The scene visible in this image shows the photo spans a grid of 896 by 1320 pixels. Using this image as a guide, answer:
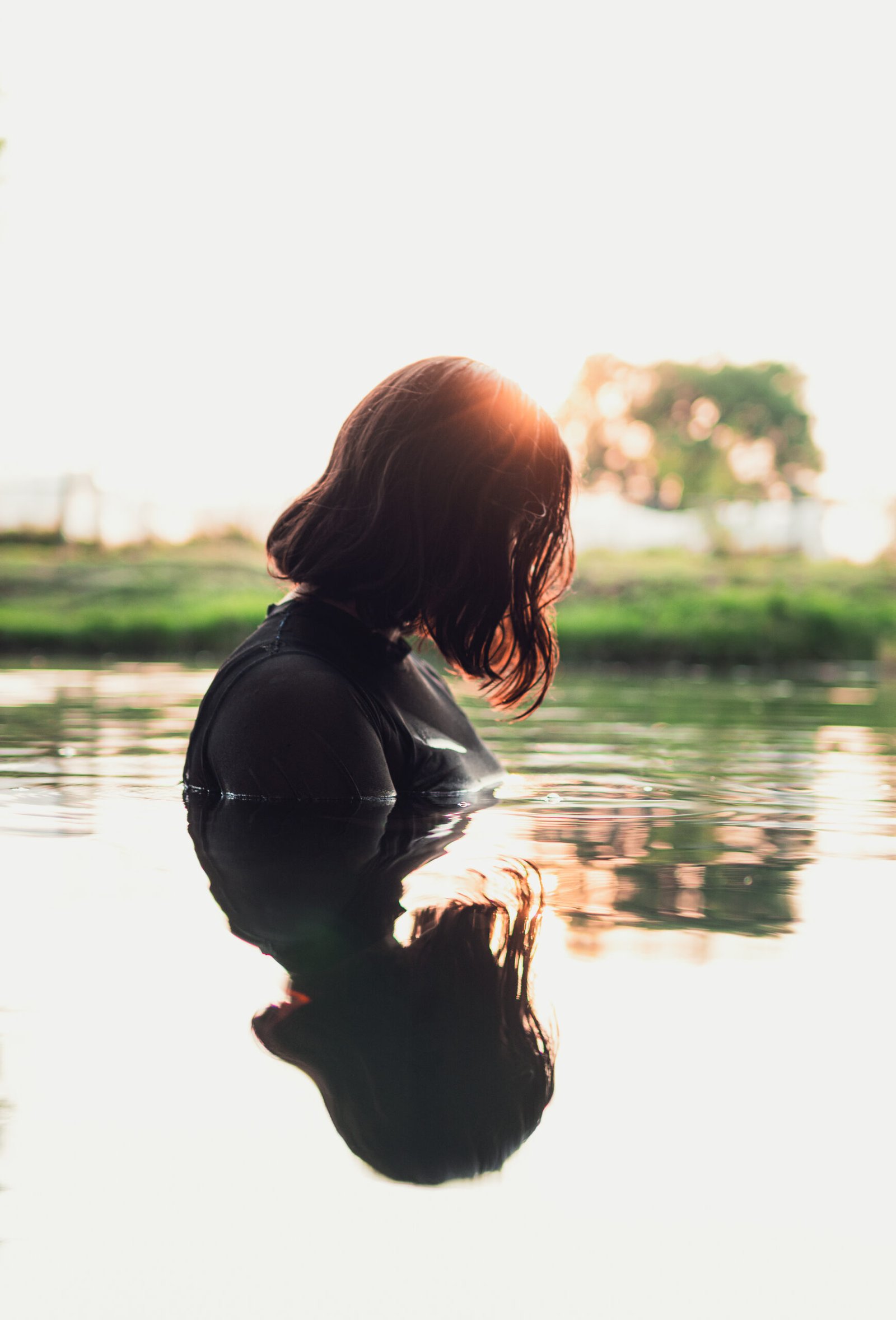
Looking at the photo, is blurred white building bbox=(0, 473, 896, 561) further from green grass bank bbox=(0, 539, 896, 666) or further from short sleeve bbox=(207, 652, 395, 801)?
short sleeve bbox=(207, 652, 395, 801)

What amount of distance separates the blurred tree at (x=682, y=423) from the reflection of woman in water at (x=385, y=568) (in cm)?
3604

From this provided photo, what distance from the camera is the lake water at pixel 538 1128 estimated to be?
935 millimetres

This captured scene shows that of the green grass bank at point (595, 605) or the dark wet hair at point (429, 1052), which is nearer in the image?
the dark wet hair at point (429, 1052)

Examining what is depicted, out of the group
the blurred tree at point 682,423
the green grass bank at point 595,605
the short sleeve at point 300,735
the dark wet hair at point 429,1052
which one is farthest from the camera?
the blurred tree at point 682,423

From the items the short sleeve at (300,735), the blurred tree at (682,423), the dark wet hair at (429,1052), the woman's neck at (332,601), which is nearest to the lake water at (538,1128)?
the dark wet hair at (429,1052)

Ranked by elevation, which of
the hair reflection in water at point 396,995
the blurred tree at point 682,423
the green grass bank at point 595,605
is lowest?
the green grass bank at point 595,605

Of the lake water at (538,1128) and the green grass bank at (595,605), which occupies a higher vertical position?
the lake water at (538,1128)

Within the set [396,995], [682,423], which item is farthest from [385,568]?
[682,423]

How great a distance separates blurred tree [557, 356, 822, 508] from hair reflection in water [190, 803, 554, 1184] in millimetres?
36501

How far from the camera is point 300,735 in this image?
2.57 metres

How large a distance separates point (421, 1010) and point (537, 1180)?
1.30 feet

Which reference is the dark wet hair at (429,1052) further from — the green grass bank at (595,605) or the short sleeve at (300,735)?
the green grass bank at (595,605)

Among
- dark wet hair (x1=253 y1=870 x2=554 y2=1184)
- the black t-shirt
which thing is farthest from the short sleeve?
dark wet hair (x1=253 y1=870 x2=554 y2=1184)

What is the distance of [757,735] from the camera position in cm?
525
